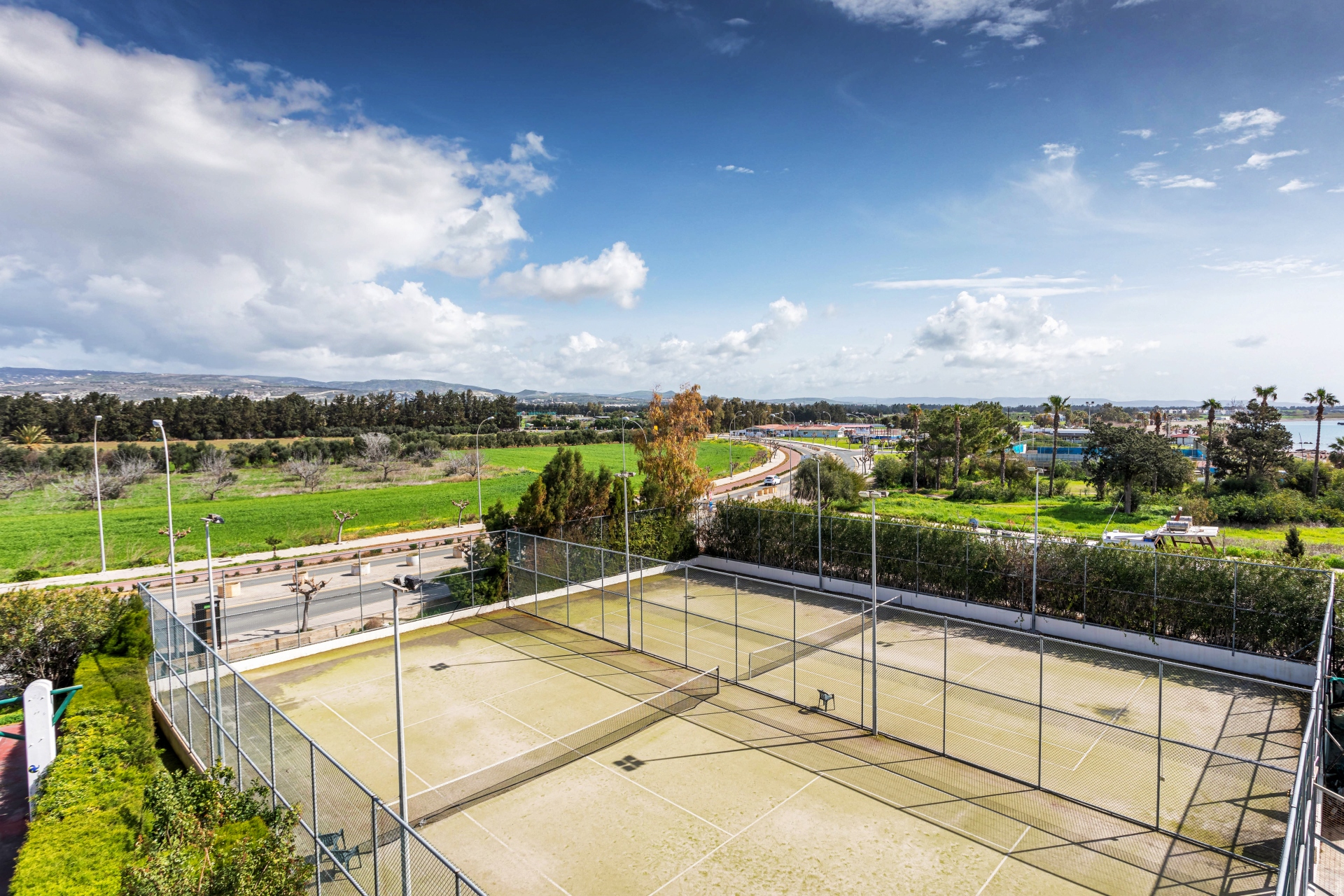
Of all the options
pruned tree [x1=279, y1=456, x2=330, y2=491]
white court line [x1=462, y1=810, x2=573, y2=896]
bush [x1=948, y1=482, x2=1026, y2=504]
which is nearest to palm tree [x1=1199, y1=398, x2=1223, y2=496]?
bush [x1=948, y1=482, x2=1026, y2=504]

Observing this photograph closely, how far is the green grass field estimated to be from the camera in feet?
141

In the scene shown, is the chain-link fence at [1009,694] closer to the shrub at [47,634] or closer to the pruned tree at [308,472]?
the shrub at [47,634]

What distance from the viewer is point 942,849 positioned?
1253cm

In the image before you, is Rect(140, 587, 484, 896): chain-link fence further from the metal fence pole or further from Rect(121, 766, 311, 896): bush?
Rect(121, 766, 311, 896): bush

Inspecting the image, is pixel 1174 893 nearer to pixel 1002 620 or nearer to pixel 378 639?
pixel 1002 620

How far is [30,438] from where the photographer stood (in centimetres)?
8506

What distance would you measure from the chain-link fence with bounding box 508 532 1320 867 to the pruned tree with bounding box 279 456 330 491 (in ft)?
184

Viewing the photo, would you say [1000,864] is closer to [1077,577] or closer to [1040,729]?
[1040,729]

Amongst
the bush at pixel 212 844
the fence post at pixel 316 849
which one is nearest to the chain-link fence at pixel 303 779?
the fence post at pixel 316 849

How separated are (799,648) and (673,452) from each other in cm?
1646

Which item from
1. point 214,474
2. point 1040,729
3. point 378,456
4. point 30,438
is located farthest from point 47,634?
point 30,438

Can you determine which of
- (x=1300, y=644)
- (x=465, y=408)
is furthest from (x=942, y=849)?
(x=465, y=408)

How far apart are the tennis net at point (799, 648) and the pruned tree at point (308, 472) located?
65725 millimetres

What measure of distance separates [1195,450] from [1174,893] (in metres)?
127
